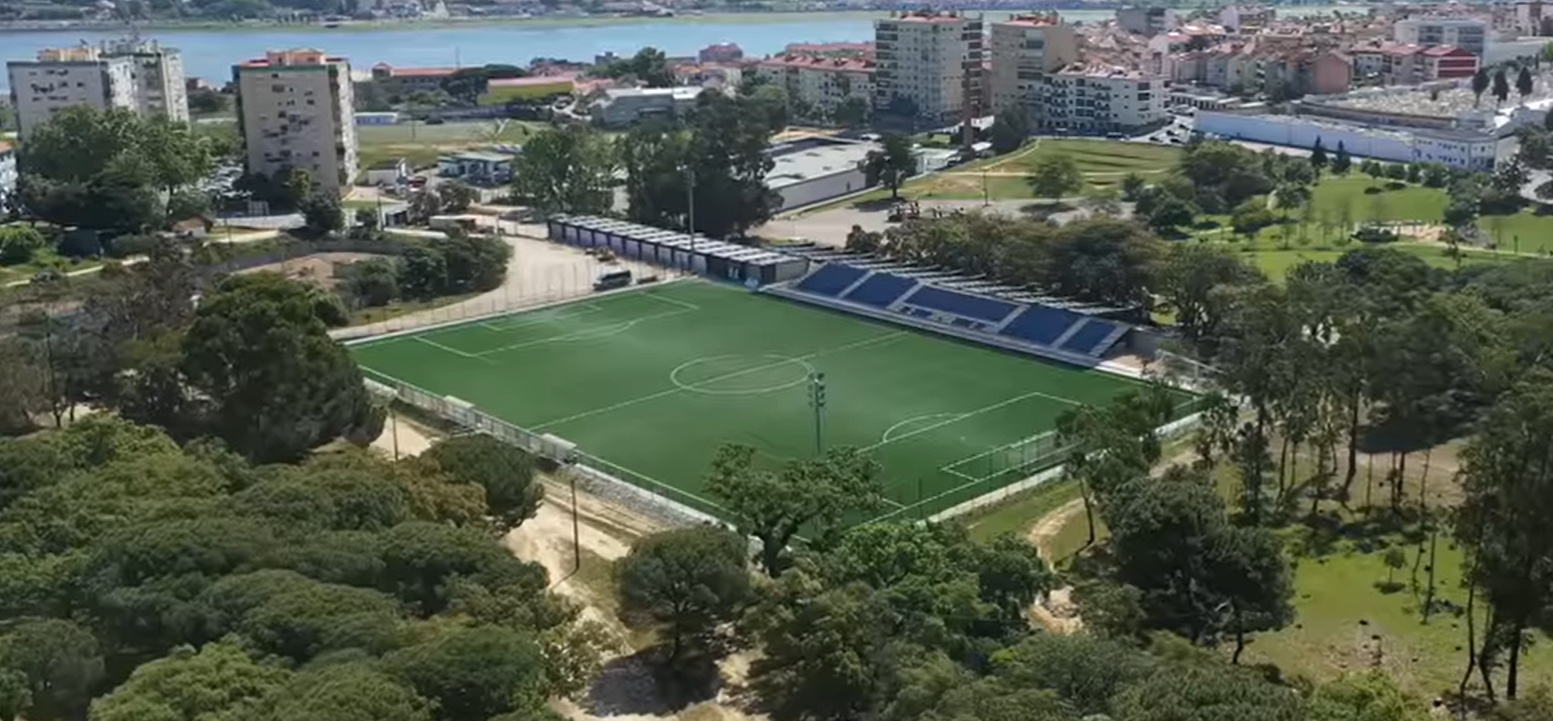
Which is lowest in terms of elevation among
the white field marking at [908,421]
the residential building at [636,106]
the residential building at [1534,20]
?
the white field marking at [908,421]

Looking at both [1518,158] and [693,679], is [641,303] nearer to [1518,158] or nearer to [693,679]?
[693,679]

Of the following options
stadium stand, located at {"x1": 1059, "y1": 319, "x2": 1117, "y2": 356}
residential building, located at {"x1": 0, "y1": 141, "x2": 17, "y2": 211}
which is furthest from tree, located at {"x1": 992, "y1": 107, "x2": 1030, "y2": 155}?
residential building, located at {"x1": 0, "y1": 141, "x2": 17, "y2": 211}

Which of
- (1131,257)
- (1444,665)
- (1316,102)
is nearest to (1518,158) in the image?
(1316,102)

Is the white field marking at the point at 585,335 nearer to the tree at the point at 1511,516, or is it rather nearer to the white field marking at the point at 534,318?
the white field marking at the point at 534,318

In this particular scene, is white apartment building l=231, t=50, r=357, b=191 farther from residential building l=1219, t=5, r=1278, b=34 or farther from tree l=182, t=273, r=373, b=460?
residential building l=1219, t=5, r=1278, b=34

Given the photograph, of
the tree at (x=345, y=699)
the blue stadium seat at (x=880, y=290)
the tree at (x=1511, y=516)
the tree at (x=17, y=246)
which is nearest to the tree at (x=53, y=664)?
the tree at (x=345, y=699)

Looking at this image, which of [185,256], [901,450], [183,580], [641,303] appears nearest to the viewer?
[183,580]
